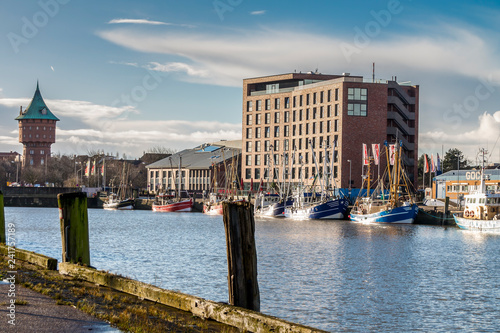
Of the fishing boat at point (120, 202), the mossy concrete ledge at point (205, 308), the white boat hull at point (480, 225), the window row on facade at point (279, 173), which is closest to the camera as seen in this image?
the mossy concrete ledge at point (205, 308)

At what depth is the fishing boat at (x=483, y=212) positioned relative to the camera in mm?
77000

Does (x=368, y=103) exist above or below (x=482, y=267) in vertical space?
above

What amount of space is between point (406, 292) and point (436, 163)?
97182 millimetres

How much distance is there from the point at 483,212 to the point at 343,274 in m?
48.0

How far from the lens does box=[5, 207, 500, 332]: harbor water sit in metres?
24.7

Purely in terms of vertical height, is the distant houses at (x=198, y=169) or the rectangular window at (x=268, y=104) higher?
the rectangular window at (x=268, y=104)

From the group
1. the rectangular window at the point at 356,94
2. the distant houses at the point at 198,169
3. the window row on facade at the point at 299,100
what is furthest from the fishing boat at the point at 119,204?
the rectangular window at the point at 356,94

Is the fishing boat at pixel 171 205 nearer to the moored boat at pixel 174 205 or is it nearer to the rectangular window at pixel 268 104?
the moored boat at pixel 174 205

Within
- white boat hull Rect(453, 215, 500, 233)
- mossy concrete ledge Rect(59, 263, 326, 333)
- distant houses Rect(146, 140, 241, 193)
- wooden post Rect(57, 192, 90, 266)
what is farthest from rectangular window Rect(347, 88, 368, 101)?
mossy concrete ledge Rect(59, 263, 326, 333)

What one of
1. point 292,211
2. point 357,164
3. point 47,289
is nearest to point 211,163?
point 357,164

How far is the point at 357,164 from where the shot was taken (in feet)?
424

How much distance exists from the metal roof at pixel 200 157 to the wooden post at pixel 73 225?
14339 centimetres

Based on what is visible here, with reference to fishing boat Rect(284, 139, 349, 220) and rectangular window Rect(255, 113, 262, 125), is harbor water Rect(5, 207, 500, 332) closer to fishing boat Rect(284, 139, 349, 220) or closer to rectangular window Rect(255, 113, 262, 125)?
fishing boat Rect(284, 139, 349, 220)

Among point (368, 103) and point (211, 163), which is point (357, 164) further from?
point (211, 163)
